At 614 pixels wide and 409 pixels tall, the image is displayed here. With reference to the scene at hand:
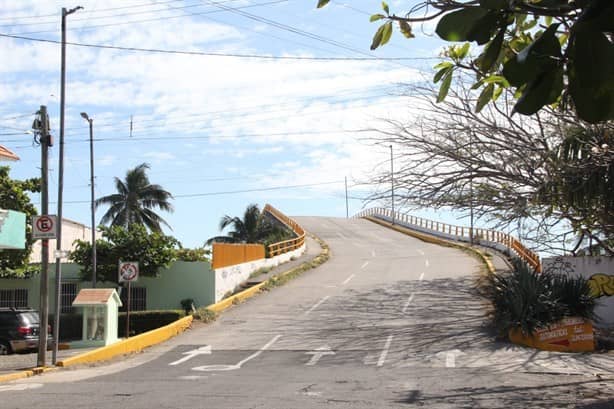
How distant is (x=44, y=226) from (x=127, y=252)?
45.1 feet

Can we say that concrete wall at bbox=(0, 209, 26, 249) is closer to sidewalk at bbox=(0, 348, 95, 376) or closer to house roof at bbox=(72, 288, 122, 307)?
house roof at bbox=(72, 288, 122, 307)

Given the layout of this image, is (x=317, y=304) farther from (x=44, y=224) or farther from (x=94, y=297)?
(x=44, y=224)

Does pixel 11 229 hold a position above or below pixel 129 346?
above

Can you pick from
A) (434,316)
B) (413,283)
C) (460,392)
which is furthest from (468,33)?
(413,283)

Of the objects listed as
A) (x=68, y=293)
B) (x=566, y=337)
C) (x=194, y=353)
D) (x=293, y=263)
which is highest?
(x=293, y=263)

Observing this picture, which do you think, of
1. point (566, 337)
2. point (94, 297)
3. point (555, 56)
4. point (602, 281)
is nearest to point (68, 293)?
point (94, 297)

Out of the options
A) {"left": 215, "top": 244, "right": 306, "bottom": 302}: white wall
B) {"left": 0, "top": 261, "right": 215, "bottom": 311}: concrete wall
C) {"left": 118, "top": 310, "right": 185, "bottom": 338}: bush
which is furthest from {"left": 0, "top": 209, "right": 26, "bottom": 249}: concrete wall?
{"left": 215, "top": 244, "right": 306, "bottom": 302}: white wall

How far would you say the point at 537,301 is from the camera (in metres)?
16.3

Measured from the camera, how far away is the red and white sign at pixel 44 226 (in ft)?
51.1

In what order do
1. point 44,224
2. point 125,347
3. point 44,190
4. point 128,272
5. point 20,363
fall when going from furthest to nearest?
point 128,272
point 125,347
point 20,363
point 44,190
point 44,224

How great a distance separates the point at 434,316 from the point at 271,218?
49471mm

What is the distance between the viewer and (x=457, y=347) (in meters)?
16.2

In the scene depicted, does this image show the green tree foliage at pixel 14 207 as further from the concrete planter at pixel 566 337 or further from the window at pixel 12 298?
the concrete planter at pixel 566 337

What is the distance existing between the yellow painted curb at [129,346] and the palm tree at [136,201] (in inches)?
1221
